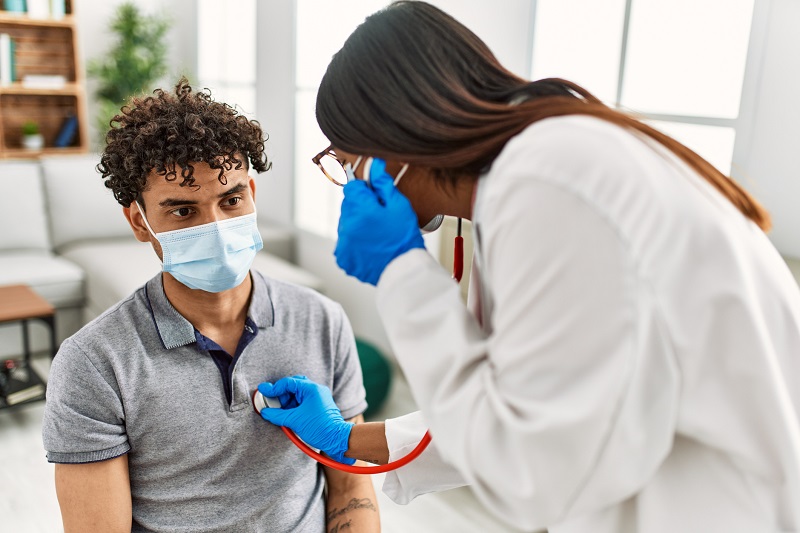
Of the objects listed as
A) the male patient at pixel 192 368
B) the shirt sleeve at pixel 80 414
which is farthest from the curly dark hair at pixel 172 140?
the shirt sleeve at pixel 80 414

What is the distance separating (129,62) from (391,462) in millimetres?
4481

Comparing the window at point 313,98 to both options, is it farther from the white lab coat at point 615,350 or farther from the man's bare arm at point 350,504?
the white lab coat at point 615,350

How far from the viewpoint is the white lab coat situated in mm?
712

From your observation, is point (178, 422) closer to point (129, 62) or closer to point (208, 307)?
point (208, 307)

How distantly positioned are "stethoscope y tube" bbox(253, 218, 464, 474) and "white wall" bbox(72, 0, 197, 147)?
4.50m

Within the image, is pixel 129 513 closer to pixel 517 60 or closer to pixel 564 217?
pixel 564 217

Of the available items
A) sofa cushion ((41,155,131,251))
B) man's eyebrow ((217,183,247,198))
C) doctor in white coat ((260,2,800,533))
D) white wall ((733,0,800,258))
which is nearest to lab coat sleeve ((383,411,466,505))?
doctor in white coat ((260,2,800,533))

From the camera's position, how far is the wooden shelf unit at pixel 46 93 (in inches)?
198

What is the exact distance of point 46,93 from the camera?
5078 millimetres

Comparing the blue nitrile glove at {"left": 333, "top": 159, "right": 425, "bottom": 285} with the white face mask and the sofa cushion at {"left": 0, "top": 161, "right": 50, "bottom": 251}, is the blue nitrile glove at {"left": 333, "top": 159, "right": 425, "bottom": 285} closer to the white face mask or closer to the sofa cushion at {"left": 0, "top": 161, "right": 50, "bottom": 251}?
the white face mask

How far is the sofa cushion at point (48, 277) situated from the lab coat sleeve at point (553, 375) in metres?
3.39

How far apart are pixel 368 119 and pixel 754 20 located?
166cm

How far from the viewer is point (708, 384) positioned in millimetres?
752

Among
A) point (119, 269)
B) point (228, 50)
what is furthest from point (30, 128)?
point (119, 269)
